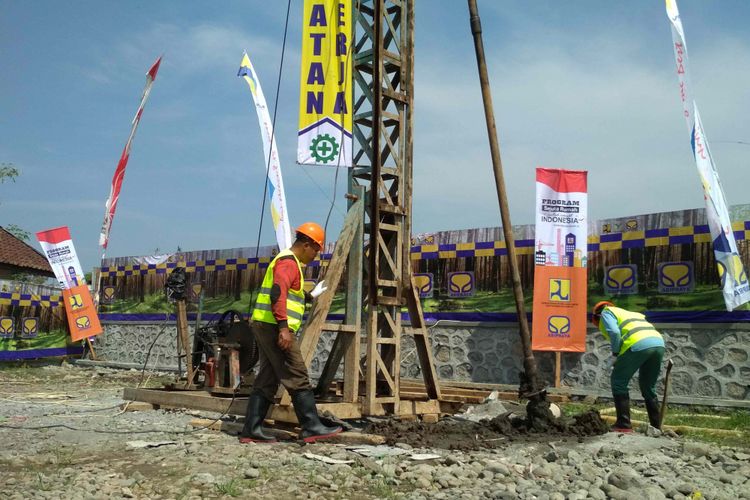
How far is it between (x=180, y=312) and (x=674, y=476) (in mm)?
6900

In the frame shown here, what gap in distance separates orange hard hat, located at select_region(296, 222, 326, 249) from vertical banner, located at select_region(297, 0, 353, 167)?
6.98 feet

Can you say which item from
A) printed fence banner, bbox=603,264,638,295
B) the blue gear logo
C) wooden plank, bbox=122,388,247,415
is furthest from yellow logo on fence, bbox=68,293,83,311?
printed fence banner, bbox=603,264,638,295

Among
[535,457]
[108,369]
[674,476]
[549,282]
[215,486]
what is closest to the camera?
[215,486]

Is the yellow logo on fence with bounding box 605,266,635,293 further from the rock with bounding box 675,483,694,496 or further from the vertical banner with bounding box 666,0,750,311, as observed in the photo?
the rock with bounding box 675,483,694,496

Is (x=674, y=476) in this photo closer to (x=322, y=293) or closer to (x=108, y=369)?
(x=322, y=293)

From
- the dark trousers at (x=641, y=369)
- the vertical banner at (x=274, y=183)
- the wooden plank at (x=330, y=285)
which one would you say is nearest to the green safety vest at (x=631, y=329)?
the dark trousers at (x=641, y=369)

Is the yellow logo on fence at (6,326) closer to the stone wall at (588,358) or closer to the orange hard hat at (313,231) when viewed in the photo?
the stone wall at (588,358)

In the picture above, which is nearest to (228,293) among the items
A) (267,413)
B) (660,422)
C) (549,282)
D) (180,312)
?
(180,312)

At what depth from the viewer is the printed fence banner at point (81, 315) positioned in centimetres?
1805

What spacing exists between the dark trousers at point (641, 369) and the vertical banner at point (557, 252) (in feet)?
9.30

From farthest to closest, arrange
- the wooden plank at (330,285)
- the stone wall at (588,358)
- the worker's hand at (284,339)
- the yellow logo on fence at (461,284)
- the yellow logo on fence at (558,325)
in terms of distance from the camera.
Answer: the yellow logo on fence at (461,284) → the yellow logo on fence at (558,325) → the stone wall at (588,358) → the wooden plank at (330,285) → the worker's hand at (284,339)

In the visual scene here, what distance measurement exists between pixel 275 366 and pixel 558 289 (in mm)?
5648

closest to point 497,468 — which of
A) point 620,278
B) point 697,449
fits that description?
point 697,449

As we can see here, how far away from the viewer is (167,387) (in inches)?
388
